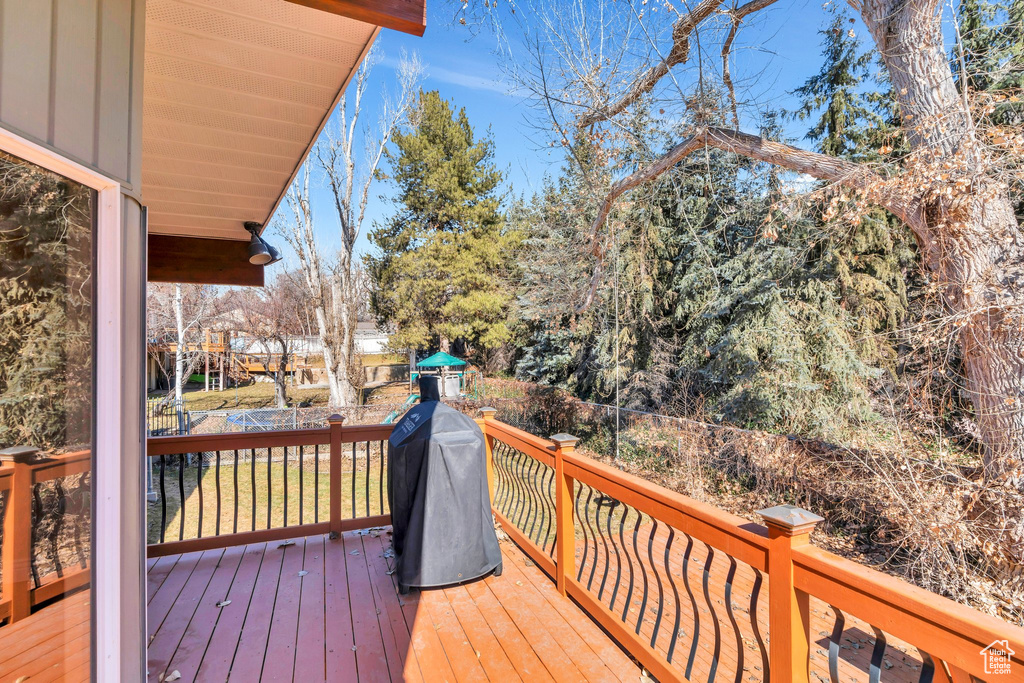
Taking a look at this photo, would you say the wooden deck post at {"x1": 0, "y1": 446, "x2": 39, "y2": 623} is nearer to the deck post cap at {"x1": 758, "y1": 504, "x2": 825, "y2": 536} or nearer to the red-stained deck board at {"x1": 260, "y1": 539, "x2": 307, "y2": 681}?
the red-stained deck board at {"x1": 260, "y1": 539, "x2": 307, "y2": 681}

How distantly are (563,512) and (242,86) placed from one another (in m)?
2.63

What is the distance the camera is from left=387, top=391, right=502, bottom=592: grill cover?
2738 mm

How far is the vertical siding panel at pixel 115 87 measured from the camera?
1275 mm

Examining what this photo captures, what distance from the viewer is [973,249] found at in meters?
4.21

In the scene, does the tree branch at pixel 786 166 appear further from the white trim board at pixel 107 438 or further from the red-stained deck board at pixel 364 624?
the white trim board at pixel 107 438

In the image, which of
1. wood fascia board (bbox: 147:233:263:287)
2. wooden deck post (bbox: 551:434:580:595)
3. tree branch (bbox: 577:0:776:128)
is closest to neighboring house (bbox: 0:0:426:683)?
wooden deck post (bbox: 551:434:580:595)

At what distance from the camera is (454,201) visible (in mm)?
17750

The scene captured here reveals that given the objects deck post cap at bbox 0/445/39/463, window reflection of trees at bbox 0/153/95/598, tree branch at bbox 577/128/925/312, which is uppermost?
tree branch at bbox 577/128/925/312

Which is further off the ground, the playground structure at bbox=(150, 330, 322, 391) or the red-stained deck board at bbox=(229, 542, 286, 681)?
the playground structure at bbox=(150, 330, 322, 391)

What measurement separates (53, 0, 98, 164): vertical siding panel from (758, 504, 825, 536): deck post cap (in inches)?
82.5

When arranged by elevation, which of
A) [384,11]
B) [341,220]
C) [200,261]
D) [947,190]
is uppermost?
[341,220]

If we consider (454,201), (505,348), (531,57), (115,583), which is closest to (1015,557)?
(115,583)

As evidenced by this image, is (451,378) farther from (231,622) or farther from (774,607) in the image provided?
(774,607)

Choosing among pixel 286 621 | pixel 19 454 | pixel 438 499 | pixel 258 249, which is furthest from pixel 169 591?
pixel 258 249
